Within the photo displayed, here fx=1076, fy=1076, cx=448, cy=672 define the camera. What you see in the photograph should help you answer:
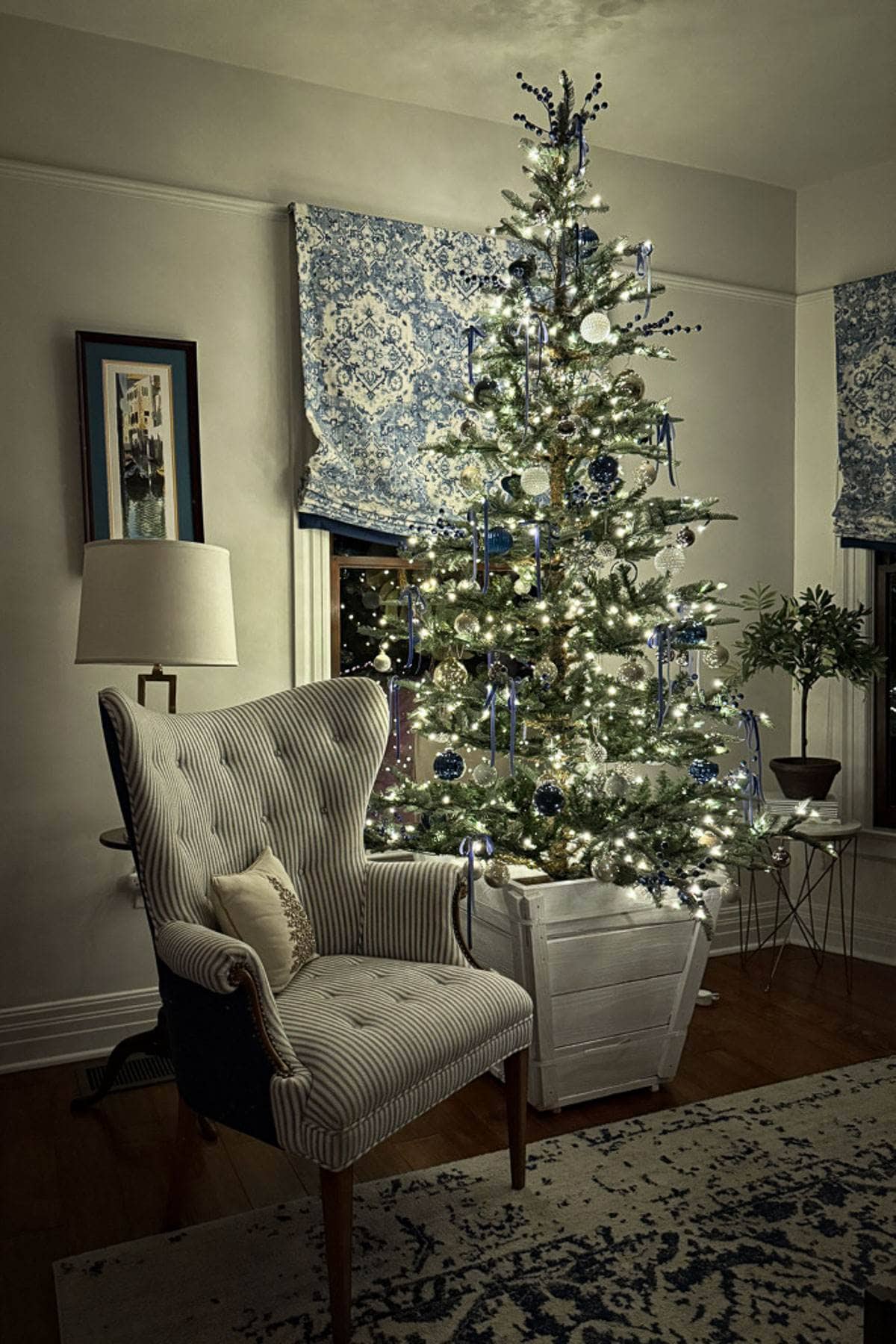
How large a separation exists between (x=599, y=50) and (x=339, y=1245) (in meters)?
3.40

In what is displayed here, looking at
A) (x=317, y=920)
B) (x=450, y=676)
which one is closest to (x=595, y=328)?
(x=450, y=676)

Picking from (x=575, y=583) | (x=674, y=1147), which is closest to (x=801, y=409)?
(x=575, y=583)

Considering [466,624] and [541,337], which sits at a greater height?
[541,337]

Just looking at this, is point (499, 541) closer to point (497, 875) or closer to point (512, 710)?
point (512, 710)

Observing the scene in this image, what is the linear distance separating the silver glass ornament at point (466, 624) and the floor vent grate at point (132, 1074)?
1514 mm

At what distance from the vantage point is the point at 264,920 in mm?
2350

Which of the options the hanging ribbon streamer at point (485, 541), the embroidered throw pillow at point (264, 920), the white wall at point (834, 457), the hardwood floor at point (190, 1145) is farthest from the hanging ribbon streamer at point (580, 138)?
the hardwood floor at point (190, 1145)

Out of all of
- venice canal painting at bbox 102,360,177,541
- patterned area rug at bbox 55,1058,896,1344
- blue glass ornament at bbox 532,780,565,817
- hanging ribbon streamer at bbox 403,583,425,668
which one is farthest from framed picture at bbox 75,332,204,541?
patterned area rug at bbox 55,1058,896,1344

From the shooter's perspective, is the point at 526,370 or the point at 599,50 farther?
the point at 599,50

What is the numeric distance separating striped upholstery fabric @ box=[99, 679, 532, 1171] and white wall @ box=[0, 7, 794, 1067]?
2.70ft

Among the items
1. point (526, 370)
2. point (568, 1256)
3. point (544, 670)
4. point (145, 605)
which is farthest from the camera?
point (526, 370)

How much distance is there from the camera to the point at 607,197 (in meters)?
4.11

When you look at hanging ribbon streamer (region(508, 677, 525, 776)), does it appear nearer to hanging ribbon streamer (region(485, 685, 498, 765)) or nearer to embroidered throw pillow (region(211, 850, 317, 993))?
hanging ribbon streamer (region(485, 685, 498, 765))

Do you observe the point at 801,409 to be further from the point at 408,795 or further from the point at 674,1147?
the point at 674,1147
